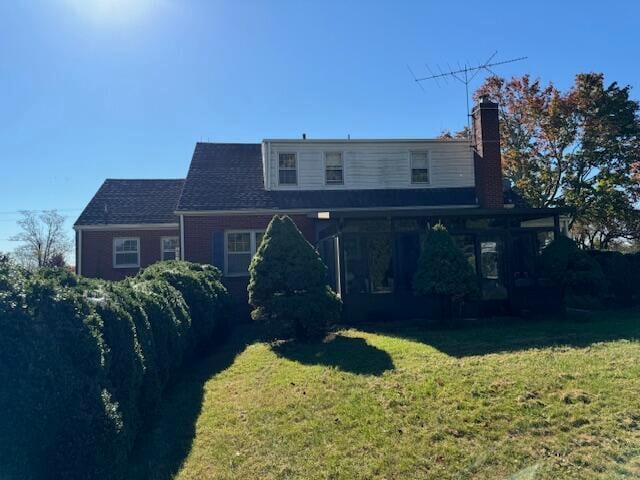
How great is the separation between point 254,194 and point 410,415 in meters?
10.9

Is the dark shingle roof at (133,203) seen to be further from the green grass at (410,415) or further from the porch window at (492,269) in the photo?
the green grass at (410,415)

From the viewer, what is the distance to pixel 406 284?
11.1 m

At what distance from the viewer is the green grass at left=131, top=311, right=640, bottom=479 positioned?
157 inches

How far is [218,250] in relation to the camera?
13805mm

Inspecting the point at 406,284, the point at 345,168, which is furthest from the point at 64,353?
the point at 345,168

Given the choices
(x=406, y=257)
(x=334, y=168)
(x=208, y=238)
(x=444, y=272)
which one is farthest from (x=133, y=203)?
(x=444, y=272)

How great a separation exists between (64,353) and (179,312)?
3.60m

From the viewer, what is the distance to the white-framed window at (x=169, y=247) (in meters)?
17.4

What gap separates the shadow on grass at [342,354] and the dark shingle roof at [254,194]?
638cm

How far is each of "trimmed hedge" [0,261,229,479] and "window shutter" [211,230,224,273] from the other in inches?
340

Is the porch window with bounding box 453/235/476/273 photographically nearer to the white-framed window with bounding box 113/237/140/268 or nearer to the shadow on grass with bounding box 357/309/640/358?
the shadow on grass with bounding box 357/309/640/358

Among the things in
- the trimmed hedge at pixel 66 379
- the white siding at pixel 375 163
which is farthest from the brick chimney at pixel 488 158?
the trimmed hedge at pixel 66 379

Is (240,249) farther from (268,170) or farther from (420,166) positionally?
(420,166)

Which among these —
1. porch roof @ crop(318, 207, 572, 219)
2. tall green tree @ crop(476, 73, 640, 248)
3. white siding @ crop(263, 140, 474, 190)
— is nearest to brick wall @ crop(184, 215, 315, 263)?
white siding @ crop(263, 140, 474, 190)
